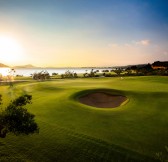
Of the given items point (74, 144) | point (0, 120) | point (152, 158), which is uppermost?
point (0, 120)

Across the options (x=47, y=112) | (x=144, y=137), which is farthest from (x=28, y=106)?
(x=144, y=137)

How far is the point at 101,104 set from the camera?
124 ft

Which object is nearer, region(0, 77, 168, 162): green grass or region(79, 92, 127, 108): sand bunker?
region(0, 77, 168, 162): green grass

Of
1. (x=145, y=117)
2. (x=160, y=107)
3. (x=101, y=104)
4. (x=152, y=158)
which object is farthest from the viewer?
(x=101, y=104)

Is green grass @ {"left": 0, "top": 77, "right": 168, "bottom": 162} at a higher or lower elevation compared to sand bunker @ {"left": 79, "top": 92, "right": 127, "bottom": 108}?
lower

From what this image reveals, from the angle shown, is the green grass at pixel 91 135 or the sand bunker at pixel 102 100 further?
the sand bunker at pixel 102 100

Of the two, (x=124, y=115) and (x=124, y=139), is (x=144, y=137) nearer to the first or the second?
(x=124, y=139)

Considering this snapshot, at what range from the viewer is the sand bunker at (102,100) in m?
37.4

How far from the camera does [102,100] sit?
39750 millimetres

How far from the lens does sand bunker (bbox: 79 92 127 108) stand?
3744 centimetres

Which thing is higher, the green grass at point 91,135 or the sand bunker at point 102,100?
the sand bunker at point 102,100

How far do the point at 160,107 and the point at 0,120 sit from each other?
84.5ft

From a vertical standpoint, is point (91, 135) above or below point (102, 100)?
below

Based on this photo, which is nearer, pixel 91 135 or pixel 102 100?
pixel 91 135
